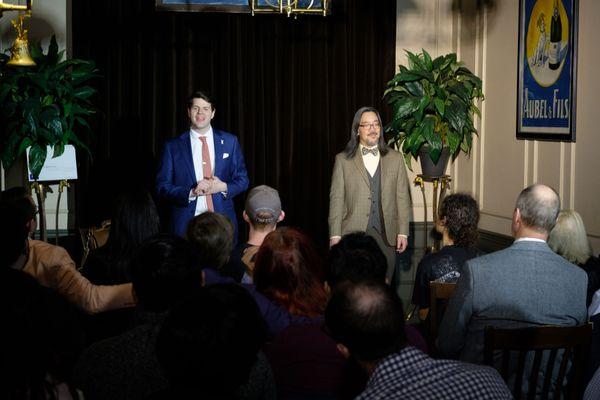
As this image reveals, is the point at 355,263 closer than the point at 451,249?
Yes

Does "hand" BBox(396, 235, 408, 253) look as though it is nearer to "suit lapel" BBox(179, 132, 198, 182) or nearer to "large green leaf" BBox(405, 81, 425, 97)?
"suit lapel" BBox(179, 132, 198, 182)

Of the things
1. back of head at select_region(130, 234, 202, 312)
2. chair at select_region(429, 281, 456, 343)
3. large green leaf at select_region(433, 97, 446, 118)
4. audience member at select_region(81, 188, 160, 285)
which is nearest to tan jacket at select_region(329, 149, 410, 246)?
large green leaf at select_region(433, 97, 446, 118)

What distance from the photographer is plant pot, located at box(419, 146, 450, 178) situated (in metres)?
6.91

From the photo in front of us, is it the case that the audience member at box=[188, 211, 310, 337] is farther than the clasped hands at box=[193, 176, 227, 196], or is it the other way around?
the clasped hands at box=[193, 176, 227, 196]

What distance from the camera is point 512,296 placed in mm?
Result: 2982

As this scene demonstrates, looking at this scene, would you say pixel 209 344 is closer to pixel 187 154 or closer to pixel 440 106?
pixel 187 154

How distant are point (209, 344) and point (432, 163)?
211 inches

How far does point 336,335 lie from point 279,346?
0.46 m

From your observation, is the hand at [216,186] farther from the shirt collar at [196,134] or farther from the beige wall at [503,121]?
the beige wall at [503,121]

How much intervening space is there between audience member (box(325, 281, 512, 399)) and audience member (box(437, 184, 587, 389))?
3.12 feet

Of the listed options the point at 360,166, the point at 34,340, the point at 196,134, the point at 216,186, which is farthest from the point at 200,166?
the point at 34,340

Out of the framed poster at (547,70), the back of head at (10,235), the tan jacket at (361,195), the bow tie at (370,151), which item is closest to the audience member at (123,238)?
the back of head at (10,235)

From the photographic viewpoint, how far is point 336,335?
207 centimetres

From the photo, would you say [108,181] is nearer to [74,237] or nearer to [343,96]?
[74,237]
